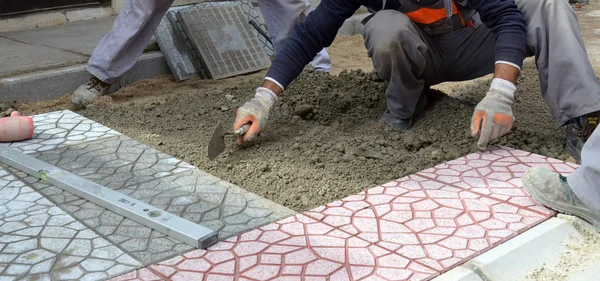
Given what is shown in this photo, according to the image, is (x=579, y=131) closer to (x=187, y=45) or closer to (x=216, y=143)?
(x=216, y=143)

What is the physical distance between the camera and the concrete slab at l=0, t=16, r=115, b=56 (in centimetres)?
509

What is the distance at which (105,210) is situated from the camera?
2.69 metres

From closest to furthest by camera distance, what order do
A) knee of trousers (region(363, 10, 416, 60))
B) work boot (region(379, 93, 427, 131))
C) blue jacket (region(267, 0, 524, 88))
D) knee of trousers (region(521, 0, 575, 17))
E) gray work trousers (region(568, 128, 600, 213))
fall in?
gray work trousers (region(568, 128, 600, 213)) < blue jacket (region(267, 0, 524, 88)) < knee of trousers (region(521, 0, 575, 17)) < knee of trousers (region(363, 10, 416, 60)) < work boot (region(379, 93, 427, 131))

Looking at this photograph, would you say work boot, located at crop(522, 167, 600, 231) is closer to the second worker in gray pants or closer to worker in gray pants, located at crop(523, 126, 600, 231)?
worker in gray pants, located at crop(523, 126, 600, 231)

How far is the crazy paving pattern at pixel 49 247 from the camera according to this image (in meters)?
2.22

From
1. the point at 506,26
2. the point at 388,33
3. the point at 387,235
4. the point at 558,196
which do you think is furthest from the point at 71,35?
the point at 558,196

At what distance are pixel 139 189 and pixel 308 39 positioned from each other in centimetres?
108

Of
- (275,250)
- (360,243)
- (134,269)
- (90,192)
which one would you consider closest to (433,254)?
(360,243)

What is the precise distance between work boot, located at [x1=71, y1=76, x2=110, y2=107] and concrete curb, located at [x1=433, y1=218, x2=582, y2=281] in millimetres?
2668

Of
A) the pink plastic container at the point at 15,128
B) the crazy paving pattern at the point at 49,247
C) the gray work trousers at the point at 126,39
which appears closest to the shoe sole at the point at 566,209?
the crazy paving pattern at the point at 49,247

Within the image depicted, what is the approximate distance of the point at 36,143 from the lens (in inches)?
135

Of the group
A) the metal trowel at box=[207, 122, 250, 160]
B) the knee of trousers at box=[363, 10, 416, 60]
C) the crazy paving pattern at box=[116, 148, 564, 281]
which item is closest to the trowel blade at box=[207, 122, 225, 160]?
the metal trowel at box=[207, 122, 250, 160]

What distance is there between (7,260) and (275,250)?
89cm

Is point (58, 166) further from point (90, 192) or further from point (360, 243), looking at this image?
point (360, 243)
